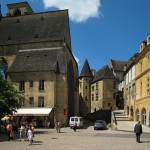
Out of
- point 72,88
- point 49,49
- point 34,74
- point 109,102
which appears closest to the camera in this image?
point 34,74

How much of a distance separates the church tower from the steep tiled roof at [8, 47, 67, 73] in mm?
29416

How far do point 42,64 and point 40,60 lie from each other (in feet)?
4.40

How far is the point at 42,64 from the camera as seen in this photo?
4903 centimetres

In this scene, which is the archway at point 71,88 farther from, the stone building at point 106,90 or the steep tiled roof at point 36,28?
the stone building at point 106,90

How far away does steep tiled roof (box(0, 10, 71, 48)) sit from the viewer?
54.2 m

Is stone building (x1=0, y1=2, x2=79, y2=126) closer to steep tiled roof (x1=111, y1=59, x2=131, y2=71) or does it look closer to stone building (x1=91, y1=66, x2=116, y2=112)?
stone building (x1=91, y1=66, x2=116, y2=112)

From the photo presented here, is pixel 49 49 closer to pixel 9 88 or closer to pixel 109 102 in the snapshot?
pixel 9 88

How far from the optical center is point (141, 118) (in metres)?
43.0

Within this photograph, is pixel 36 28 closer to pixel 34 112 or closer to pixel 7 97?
pixel 34 112

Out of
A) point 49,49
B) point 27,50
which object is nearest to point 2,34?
point 27,50

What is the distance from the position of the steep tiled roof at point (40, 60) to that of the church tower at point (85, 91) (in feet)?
96.5

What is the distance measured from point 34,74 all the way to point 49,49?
606cm

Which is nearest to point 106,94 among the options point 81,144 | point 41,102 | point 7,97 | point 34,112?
point 41,102

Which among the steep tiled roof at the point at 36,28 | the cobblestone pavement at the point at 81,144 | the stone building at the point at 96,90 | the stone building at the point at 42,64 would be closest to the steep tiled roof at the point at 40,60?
the stone building at the point at 42,64
